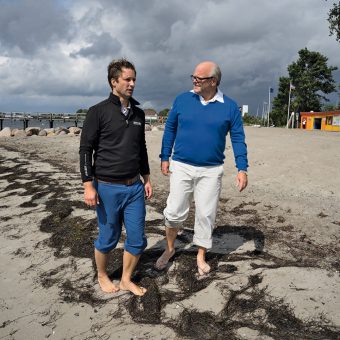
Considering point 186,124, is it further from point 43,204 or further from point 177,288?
point 43,204

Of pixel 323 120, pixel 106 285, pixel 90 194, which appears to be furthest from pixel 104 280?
pixel 323 120

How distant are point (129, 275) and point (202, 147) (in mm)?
1427

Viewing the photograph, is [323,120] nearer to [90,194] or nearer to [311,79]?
[311,79]

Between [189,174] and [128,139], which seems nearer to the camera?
[128,139]

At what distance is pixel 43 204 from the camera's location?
22.4ft

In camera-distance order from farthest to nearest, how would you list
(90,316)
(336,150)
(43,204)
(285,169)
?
1. (336,150)
2. (285,169)
3. (43,204)
4. (90,316)

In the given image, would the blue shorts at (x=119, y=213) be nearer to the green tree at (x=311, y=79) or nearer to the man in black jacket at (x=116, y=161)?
the man in black jacket at (x=116, y=161)

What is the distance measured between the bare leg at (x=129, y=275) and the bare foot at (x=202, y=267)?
2.29ft

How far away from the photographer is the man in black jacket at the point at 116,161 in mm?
3178

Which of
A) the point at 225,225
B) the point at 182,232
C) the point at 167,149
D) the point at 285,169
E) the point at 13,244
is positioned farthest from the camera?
the point at 285,169

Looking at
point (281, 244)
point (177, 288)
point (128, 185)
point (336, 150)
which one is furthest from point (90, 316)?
point (336, 150)

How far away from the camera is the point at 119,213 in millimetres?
3373

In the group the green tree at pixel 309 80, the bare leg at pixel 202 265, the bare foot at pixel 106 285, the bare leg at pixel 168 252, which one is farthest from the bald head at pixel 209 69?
the green tree at pixel 309 80

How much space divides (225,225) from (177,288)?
2297mm
